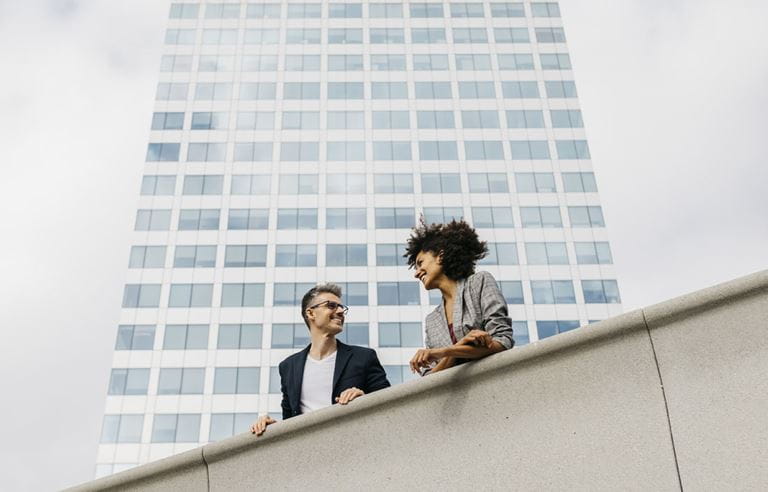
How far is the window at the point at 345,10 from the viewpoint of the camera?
193 ft

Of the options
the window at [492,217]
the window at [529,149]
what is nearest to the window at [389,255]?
the window at [492,217]

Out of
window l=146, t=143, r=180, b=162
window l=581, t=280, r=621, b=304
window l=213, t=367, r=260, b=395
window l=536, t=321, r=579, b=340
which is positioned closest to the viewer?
window l=213, t=367, r=260, b=395

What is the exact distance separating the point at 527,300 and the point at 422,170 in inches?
424

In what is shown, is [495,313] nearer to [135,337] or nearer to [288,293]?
[288,293]

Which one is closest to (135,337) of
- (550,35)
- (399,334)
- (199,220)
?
(199,220)

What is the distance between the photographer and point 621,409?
3879 millimetres

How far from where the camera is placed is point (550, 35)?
5753 cm

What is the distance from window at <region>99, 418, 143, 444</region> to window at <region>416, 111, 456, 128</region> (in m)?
25.0

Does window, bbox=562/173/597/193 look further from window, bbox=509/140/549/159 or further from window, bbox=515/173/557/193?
window, bbox=509/140/549/159

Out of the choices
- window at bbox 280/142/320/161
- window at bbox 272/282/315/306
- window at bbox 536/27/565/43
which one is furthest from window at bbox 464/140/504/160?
window at bbox 272/282/315/306

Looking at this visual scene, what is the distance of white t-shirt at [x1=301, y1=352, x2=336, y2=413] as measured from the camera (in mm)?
5320

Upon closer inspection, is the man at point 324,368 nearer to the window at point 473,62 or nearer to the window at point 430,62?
the window at point 430,62

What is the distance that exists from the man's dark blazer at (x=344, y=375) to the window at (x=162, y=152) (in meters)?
48.7

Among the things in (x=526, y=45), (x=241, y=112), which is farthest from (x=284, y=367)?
(x=526, y=45)
